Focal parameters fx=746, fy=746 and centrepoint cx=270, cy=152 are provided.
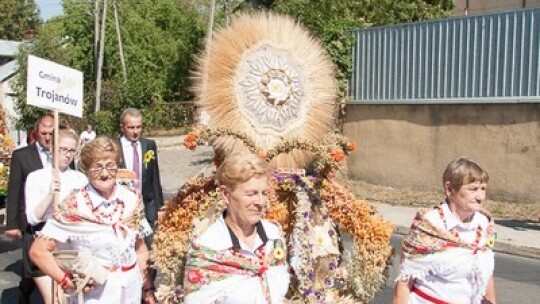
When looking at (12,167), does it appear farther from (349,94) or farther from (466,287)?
(349,94)

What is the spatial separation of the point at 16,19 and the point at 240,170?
253ft

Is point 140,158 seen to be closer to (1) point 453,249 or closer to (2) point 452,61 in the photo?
(1) point 453,249

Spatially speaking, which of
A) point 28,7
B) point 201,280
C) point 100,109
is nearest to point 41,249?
point 201,280

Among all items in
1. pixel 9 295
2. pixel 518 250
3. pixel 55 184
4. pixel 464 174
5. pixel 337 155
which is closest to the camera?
pixel 464 174

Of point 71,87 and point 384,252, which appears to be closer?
point 384,252

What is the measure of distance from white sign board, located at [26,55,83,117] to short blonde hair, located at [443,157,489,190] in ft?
9.78

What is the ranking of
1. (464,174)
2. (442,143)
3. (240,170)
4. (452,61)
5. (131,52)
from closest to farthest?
1. (240,170)
2. (464,174)
3. (452,61)
4. (442,143)
5. (131,52)

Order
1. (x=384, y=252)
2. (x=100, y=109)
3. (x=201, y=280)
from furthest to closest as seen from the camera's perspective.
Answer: (x=100, y=109) → (x=384, y=252) → (x=201, y=280)

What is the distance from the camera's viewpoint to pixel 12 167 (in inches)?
237

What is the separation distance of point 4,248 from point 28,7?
236 ft

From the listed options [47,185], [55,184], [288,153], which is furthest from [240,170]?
[47,185]

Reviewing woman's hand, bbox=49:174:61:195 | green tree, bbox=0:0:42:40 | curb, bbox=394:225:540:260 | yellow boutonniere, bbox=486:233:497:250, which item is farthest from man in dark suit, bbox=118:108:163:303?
green tree, bbox=0:0:42:40

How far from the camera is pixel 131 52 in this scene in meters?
39.3

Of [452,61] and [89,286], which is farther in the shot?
[452,61]
